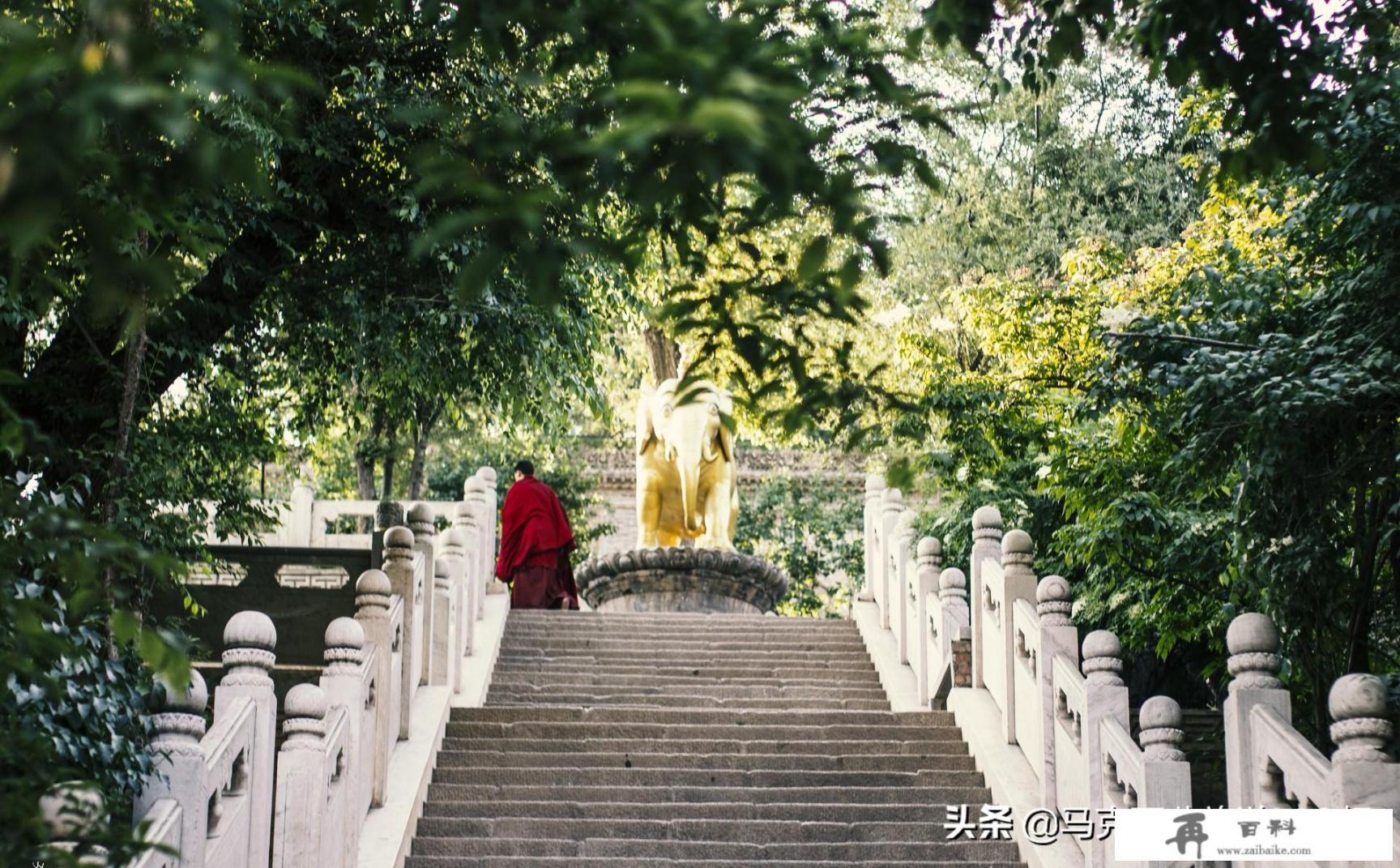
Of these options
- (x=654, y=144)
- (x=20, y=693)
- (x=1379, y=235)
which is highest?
(x=1379, y=235)

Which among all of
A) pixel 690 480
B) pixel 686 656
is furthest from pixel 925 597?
pixel 690 480

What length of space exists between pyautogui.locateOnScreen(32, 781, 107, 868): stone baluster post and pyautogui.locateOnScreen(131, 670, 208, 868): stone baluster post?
0.36 metres

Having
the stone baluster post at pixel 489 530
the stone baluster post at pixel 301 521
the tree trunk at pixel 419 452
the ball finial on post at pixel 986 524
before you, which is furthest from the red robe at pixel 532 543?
the ball finial on post at pixel 986 524

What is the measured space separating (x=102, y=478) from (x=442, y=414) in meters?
10.6

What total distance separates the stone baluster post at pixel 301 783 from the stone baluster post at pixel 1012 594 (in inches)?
151

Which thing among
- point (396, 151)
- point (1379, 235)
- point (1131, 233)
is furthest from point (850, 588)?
point (1379, 235)

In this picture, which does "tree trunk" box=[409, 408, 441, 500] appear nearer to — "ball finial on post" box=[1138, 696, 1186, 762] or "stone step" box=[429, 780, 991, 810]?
"stone step" box=[429, 780, 991, 810]

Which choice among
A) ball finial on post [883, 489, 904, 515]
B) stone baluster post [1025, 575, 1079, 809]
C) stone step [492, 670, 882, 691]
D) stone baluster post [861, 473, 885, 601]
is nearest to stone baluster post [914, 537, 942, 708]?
stone step [492, 670, 882, 691]

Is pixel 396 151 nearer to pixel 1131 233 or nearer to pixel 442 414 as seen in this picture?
pixel 442 414

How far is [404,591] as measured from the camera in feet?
30.3

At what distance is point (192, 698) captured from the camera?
5.50 metres

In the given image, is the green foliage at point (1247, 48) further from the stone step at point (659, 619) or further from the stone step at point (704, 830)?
the stone step at point (659, 619)

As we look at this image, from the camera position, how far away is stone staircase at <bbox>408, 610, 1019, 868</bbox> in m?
8.42

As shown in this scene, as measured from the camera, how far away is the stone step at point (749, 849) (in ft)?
27.5
